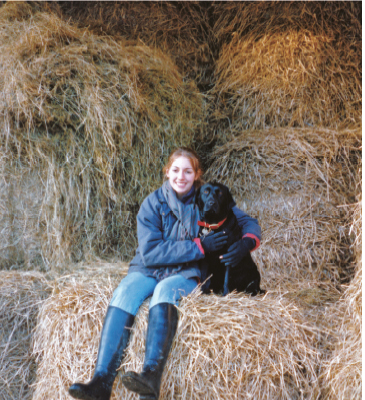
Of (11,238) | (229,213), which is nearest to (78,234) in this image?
(11,238)

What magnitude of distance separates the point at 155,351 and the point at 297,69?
249 centimetres

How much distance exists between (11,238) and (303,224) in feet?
6.27

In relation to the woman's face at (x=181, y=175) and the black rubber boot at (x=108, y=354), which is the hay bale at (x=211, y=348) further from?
the woman's face at (x=181, y=175)

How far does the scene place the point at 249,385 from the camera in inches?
76.0

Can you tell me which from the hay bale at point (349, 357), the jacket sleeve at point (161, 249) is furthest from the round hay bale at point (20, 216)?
the hay bale at point (349, 357)

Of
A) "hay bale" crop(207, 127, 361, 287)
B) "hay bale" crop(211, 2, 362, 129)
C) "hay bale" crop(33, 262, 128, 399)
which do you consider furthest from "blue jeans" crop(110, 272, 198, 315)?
"hay bale" crop(211, 2, 362, 129)

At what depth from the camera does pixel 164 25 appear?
3551mm

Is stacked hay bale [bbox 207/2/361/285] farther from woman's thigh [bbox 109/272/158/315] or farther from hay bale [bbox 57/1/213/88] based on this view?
woman's thigh [bbox 109/272/158/315]

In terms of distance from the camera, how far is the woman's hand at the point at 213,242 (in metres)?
2.24

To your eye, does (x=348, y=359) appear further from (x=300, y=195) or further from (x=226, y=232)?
(x=300, y=195)

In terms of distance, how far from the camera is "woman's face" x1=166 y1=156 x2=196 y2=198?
239 cm

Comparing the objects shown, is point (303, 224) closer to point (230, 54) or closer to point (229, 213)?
point (229, 213)

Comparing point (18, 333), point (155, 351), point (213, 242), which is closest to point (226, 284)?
point (213, 242)

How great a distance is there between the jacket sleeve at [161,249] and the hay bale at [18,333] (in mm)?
629
